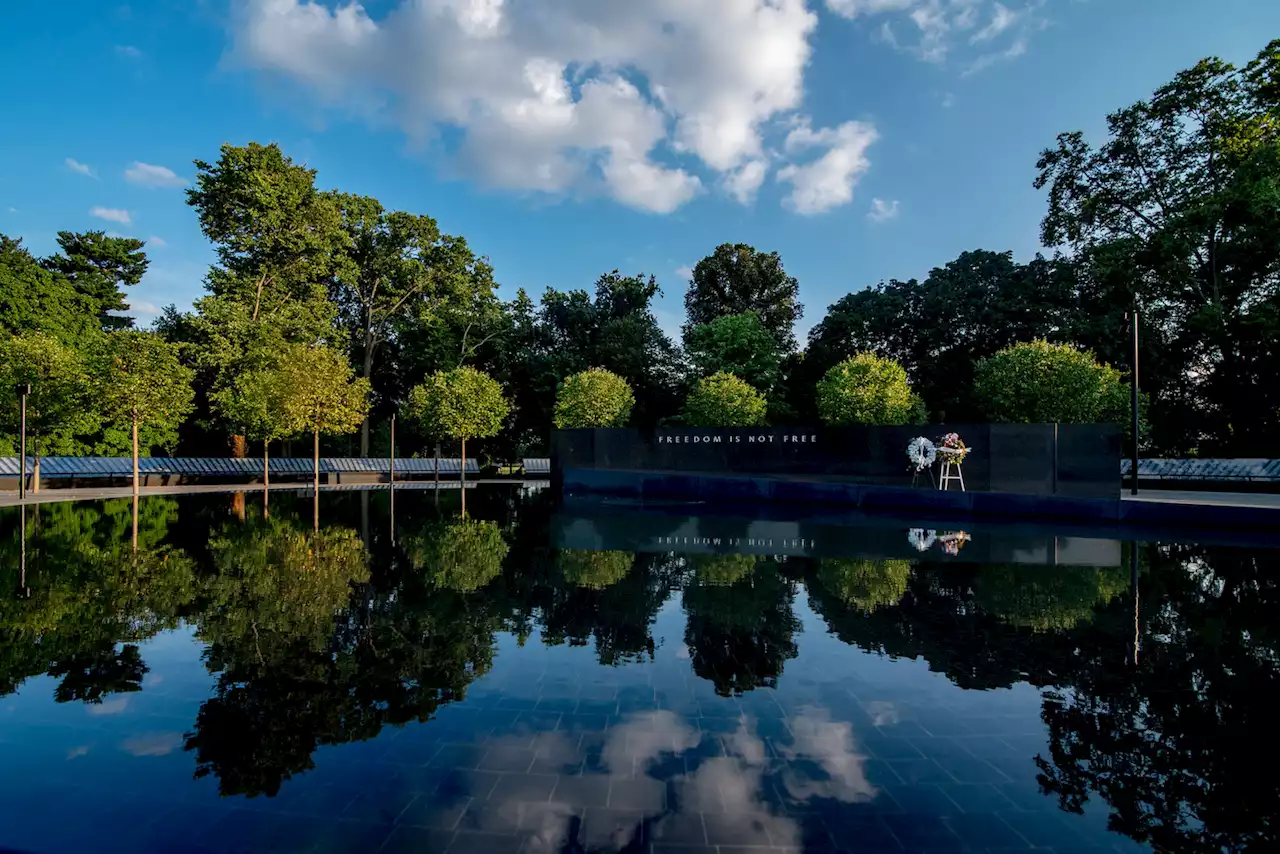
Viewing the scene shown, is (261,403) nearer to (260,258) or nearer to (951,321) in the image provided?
(260,258)

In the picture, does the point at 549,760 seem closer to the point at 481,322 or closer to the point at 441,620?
the point at 441,620

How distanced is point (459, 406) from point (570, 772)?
1324 inches

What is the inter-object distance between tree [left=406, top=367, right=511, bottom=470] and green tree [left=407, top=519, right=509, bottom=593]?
20.7 m

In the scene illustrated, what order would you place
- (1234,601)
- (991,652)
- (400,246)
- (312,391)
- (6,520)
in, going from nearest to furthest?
(991,652), (1234,601), (6,520), (312,391), (400,246)

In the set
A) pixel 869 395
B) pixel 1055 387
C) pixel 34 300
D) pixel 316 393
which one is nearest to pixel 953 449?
pixel 869 395

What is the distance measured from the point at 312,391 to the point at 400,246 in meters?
13.1

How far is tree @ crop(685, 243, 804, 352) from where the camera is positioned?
42.5 m

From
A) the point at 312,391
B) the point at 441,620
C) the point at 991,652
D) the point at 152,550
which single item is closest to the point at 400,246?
the point at 312,391

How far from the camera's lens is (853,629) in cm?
653

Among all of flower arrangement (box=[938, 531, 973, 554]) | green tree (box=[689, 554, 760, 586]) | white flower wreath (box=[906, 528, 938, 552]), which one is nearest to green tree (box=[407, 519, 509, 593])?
green tree (box=[689, 554, 760, 586])

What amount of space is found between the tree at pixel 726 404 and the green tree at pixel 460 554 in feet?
49.3

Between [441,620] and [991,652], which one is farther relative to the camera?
[441,620]

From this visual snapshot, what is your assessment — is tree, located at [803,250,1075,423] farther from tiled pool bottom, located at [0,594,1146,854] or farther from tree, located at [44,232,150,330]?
tree, located at [44,232,150,330]

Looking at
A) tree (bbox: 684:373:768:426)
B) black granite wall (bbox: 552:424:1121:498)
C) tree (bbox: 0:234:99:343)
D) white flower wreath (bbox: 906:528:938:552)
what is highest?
tree (bbox: 0:234:99:343)
